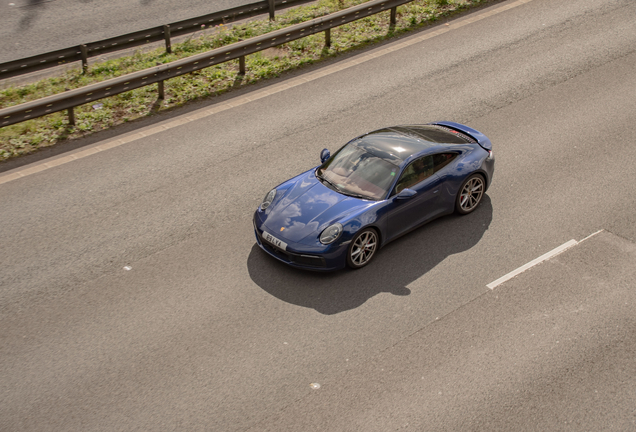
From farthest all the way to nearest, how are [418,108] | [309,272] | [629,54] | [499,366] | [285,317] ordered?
[629,54], [418,108], [309,272], [285,317], [499,366]

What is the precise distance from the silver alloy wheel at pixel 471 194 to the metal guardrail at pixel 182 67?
256 inches

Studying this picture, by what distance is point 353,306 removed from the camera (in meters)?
7.70

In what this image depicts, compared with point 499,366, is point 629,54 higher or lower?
higher

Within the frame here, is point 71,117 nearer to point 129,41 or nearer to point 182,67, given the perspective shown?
point 182,67

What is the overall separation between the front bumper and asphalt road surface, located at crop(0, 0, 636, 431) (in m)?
0.23

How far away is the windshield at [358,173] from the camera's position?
8578mm

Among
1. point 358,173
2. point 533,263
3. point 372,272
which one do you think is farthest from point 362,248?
point 533,263

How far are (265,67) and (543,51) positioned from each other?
21.0 feet

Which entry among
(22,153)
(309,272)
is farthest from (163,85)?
(309,272)

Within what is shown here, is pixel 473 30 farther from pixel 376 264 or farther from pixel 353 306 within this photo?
pixel 353 306

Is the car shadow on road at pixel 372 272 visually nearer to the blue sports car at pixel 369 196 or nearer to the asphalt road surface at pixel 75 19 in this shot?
the blue sports car at pixel 369 196

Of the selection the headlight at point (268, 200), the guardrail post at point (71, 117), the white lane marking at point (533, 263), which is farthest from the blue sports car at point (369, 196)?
the guardrail post at point (71, 117)

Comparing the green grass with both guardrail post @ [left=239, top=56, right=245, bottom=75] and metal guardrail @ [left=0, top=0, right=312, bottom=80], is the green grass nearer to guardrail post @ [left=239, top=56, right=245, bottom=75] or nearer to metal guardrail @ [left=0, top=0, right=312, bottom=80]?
guardrail post @ [left=239, top=56, right=245, bottom=75]

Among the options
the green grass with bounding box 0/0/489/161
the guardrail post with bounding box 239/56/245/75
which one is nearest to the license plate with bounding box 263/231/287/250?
the green grass with bounding box 0/0/489/161
